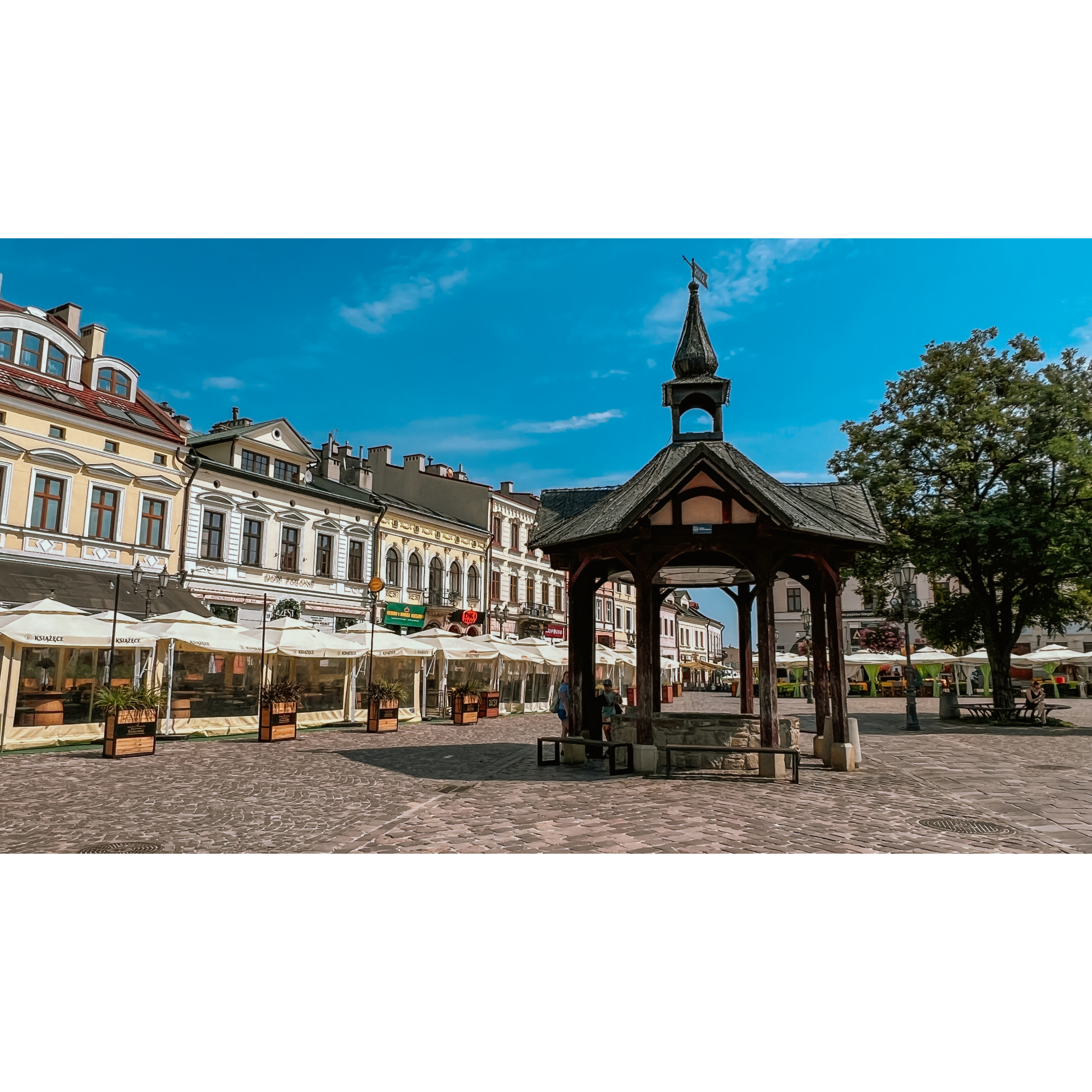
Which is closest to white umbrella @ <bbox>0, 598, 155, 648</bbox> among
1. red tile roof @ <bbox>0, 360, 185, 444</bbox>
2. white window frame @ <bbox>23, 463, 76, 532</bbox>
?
white window frame @ <bbox>23, 463, 76, 532</bbox>

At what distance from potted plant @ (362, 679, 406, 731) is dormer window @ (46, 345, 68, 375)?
14.7 m

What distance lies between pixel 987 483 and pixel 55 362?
29.6 m

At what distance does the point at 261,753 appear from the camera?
16.4 metres

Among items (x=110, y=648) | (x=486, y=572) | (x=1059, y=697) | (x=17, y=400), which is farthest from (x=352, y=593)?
(x=1059, y=697)

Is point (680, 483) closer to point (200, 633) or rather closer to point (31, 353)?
point (200, 633)

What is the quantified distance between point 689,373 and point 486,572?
3034 centimetres

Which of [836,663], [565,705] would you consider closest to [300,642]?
[565,705]

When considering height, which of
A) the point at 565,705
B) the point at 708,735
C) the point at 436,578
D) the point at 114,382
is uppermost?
the point at 114,382

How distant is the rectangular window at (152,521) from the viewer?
89.9 feet

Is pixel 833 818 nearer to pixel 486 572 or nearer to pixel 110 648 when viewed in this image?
pixel 110 648

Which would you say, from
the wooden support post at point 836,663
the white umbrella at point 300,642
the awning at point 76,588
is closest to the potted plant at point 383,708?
A: the white umbrella at point 300,642

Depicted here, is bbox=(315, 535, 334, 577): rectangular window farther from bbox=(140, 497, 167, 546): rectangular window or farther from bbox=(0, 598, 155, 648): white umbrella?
bbox=(0, 598, 155, 648): white umbrella

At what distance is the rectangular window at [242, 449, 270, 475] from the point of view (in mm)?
31953

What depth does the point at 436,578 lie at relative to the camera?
40.8m
